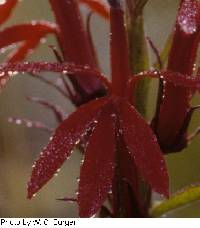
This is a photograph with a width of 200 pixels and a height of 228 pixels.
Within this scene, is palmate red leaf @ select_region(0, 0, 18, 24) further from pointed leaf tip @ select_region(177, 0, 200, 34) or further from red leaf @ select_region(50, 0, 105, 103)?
pointed leaf tip @ select_region(177, 0, 200, 34)

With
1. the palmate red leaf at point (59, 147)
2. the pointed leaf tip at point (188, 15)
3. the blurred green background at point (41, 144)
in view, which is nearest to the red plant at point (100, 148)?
the palmate red leaf at point (59, 147)

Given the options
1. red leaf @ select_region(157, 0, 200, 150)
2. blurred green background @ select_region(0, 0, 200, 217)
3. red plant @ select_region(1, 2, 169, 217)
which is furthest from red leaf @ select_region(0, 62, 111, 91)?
blurred green background @ select_region(0, 0, 200, 217)

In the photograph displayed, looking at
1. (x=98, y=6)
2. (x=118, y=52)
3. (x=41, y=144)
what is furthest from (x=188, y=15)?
(x=41, y=144)

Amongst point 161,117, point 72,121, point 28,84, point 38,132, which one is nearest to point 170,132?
point 161,117

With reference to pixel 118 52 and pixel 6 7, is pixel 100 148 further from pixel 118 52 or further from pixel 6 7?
pixel 6 7

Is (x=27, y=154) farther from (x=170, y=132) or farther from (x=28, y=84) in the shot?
(x=170, y=132)
